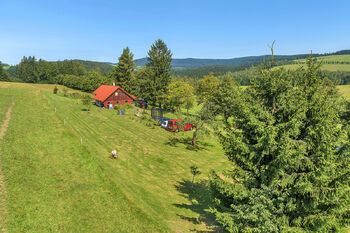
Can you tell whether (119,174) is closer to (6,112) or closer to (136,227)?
(136,227)

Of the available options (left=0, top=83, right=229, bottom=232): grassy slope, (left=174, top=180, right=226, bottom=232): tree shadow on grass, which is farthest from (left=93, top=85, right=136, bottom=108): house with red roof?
(left=174, top=180, right=226, bottom=232): tree shadow on grass

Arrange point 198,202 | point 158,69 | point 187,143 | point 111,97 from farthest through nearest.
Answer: point 158,69
point 111,97
point 187,143
point 198,202

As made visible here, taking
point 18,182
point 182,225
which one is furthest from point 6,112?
point 182,225

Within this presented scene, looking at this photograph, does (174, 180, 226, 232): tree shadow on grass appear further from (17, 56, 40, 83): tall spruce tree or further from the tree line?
(17, 56, 40, 83): tall spruce tree

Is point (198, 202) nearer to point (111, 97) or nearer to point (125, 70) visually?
point (111, 97)

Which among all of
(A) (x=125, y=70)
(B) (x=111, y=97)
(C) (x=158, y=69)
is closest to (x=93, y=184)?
(B) (x=111, y=97)
